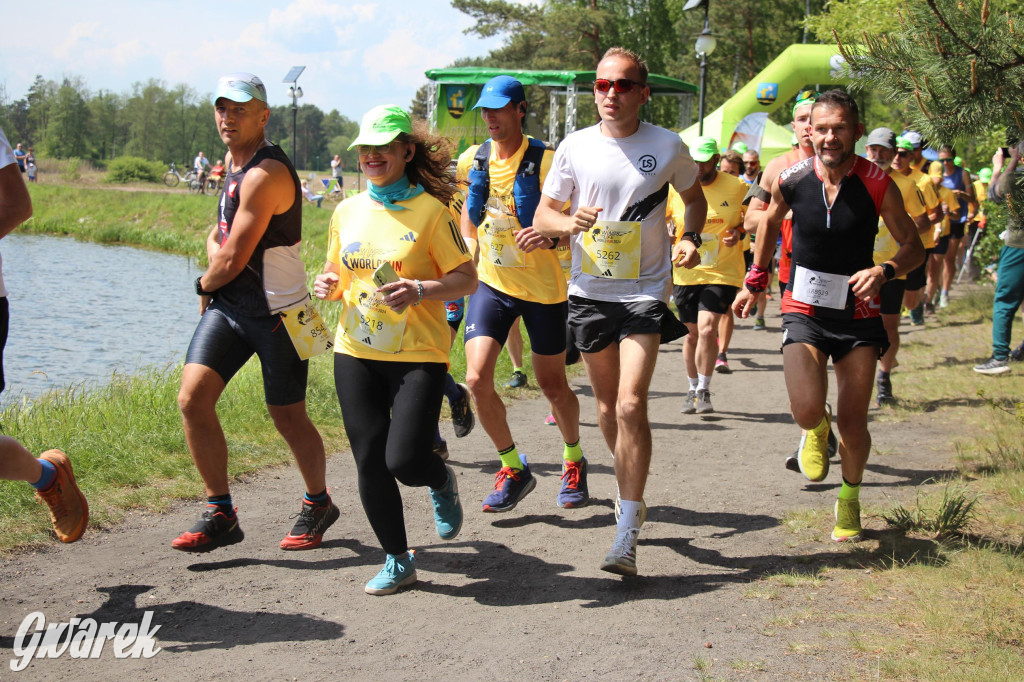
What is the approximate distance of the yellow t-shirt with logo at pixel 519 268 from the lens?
18.3ft

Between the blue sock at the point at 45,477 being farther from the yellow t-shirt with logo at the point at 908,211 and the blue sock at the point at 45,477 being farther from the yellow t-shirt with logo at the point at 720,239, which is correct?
the yellow t-shirt with logo at the point at 908,211

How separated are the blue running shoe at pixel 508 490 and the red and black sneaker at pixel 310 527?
0.92m

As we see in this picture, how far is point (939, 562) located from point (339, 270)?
3.03 meters

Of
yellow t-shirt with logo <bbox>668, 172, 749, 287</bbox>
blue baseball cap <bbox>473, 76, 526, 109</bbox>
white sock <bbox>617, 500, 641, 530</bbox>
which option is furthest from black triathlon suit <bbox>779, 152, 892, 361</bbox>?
yellow t-shirt with logo <bbox>668, 172, 749, 287</bbox>

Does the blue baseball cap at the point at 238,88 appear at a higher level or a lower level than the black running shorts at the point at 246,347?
higher

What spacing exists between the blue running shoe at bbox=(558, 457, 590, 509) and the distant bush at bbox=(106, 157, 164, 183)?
161 ft

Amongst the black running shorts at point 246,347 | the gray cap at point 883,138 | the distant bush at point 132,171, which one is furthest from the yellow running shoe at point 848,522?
the distant bush at point 132,171

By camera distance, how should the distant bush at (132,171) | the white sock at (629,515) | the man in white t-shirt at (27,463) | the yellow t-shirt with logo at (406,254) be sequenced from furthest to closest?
the distant bush at (132,171) < the white sock at (629,515) < the yellow t-shirt with logo at (406,254) < the man in white t-shirt at (27,463)

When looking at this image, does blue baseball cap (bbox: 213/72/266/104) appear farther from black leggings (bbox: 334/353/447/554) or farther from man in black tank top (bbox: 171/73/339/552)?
black leggings (bbox: 334/353/447/554)

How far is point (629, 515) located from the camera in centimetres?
447

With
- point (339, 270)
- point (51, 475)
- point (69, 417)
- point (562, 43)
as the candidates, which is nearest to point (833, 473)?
point (339, 270)

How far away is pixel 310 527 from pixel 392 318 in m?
1.35

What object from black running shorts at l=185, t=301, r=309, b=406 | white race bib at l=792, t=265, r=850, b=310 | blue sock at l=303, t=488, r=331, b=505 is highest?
white race bib at l=792, t=265, r=850, b=310

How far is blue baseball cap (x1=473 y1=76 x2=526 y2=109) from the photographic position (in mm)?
5539
